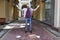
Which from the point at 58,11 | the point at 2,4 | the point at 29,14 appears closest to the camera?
the point at 29,14

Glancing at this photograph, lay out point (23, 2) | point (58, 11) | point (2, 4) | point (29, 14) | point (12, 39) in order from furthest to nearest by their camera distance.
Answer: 1. point (23, 2)
2. point (2, 4)
3. point (58, 11)
4. point (29, 14)
5. point (12, 39)

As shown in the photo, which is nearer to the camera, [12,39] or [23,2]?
[12,39]

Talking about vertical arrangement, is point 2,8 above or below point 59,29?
above

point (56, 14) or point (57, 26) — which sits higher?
point (56, 14)

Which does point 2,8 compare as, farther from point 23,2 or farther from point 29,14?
point 23,2

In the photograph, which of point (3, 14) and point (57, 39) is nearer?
point (57, 39)

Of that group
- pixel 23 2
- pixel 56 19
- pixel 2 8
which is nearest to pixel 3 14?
pixel 2 8

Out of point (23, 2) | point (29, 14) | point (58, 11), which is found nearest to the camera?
point (29, 14)

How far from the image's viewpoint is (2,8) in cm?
2138

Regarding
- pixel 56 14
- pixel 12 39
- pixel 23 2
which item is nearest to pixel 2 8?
pixel 56 14

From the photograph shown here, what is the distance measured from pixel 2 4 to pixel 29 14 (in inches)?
335

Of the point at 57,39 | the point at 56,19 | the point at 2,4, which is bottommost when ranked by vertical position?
the point at 57,39

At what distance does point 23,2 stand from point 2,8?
168ft

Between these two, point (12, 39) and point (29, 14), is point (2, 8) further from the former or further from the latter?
point (12, 39)
